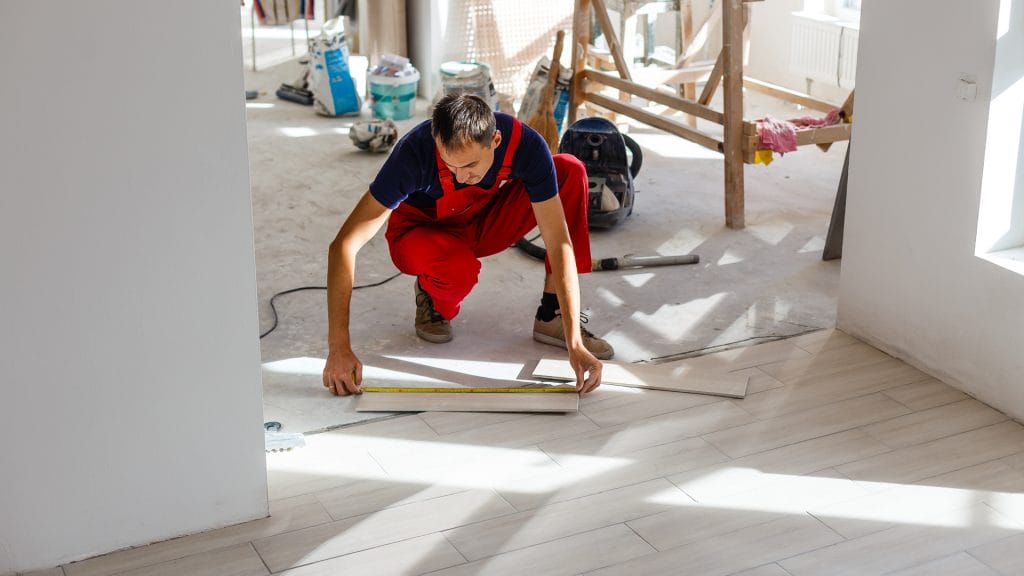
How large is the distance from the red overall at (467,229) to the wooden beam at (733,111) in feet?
4.60

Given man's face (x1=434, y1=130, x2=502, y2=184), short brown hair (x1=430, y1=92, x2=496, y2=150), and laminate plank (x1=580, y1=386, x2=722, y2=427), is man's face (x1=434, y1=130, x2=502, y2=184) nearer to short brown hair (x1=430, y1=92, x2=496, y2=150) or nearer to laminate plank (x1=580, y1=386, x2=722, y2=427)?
short brown hair (x1=430, y1=92, x2=496, y2=150)

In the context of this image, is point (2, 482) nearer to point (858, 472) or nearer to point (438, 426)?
point (438, 426)

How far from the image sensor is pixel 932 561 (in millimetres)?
2449

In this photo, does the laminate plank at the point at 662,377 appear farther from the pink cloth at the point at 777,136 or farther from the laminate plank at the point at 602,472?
the pink cloth at the point at 777,136

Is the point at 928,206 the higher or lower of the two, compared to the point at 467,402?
higher

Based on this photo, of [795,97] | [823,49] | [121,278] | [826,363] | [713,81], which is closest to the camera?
[121,278]

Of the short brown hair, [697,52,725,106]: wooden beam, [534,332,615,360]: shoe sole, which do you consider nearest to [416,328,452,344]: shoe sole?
[534,332,615,360]: shoe sole

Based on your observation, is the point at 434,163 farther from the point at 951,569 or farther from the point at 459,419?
the point at 951,569

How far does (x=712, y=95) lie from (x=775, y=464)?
264cm

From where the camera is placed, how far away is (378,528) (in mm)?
2594

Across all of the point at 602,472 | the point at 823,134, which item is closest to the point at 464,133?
the point at 602,472

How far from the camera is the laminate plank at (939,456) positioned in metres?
2.81

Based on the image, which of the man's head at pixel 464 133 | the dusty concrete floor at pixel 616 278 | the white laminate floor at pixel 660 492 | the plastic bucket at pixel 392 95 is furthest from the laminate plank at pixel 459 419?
the plastic bucket at pixel 392 95

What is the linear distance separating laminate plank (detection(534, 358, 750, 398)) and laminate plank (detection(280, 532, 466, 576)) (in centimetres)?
93
